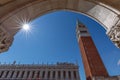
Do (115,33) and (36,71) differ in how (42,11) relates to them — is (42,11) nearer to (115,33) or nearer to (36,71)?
(115,33)

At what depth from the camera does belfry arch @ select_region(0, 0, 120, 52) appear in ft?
8.80

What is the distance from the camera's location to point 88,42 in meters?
27.8

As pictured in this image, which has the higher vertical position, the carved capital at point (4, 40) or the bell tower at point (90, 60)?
the bell tower at point (90, 60)

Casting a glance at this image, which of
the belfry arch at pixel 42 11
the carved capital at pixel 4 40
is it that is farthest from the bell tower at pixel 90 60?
the carved capital at pixel 4 40

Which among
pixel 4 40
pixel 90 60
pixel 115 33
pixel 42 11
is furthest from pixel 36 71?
pixel 115 33

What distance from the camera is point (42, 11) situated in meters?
3.69

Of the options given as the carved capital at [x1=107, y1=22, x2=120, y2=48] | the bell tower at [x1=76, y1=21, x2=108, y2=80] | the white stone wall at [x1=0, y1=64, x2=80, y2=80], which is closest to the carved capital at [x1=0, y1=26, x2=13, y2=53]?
the carved capital at [x1=107, y1=22, x2=120, y2=48]

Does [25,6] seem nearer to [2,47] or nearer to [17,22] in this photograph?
[17,22]

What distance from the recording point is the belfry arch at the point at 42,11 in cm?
268

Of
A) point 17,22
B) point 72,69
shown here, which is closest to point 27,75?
point 72,69

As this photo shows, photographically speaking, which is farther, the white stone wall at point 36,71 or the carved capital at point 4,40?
the white stone wall at point 36,71

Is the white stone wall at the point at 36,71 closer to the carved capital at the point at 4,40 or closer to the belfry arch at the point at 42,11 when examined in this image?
the belfry arch at the point at 42,11

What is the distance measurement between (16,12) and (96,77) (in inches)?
752

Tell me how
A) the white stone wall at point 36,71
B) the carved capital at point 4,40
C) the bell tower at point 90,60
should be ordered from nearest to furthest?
the carved capital at point 4,40, the bell tower at point 90,60, the white stone wall at point 36,71
